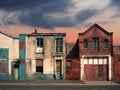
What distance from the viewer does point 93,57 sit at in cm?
4119

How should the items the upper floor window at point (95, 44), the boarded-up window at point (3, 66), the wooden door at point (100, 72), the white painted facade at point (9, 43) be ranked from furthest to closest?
1. the upper floor window at point (95, 44)
2. the wooden door at point (100, 72)
3. the white painted facade at point (9, 43)
4. the boarded-up window at point (3, 66)

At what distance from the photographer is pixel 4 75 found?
4066 centimetres

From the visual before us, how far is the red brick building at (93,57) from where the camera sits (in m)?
41.1

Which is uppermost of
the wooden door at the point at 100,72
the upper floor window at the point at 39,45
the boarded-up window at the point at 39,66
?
the upper floor window at the point at 39,45

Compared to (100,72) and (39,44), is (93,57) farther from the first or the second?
(39,44)

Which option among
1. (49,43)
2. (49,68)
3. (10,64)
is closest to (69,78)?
(49,68)

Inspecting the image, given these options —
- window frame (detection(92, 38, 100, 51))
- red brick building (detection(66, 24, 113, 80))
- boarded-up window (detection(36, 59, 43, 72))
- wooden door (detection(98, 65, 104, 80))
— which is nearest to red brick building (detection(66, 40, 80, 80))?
red brick building (detection(66, 24, 113, 80))

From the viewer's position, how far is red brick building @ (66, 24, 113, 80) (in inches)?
1617

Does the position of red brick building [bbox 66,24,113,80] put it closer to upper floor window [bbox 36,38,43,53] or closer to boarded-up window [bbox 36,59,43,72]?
boarded-up window [bbox 36,59,43,72]

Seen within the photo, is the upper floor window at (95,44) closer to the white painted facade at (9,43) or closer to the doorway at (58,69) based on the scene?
the doorway at (58,69)

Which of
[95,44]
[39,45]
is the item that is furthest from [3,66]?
[95,44]

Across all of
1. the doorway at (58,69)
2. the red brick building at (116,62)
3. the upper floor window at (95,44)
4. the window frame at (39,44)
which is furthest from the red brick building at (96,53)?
the window frame at (39,44)

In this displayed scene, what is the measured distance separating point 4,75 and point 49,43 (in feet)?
25.3

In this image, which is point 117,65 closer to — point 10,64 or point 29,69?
point 29,69
